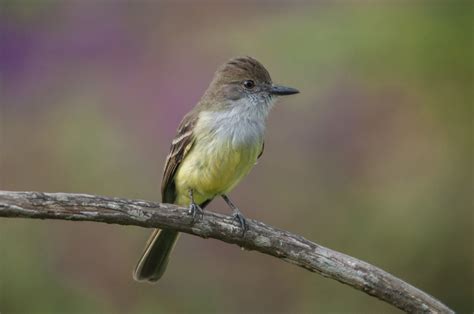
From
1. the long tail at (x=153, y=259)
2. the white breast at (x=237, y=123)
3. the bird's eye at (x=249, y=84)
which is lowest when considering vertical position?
the long tail at (x=153, y=259)

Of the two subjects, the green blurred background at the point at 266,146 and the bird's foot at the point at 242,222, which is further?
the green blurred background at the point at 266,146

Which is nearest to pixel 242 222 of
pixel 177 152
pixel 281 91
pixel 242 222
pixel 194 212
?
pixel 242 222

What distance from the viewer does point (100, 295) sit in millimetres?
6965

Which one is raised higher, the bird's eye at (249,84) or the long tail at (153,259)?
the bird's eye at (249,84)

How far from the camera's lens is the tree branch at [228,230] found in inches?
176

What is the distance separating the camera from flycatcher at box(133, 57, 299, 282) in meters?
5.80

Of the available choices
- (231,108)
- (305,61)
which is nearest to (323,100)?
(305,61)

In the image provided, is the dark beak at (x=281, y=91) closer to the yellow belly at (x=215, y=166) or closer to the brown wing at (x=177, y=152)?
the yellow belly at (x=215, y=166)

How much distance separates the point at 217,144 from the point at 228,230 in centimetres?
89

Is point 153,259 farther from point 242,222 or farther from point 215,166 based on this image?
point 242,222

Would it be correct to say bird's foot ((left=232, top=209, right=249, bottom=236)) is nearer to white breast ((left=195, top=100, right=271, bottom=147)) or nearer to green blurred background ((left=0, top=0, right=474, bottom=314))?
white breast ((left=195, top=100, right=271, bottom=147))

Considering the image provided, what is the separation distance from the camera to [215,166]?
18.9 ft

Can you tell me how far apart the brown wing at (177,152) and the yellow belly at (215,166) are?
2.6 inches

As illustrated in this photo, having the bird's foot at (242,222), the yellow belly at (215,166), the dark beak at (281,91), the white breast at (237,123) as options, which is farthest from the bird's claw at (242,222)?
the dark beak at (281,91)
